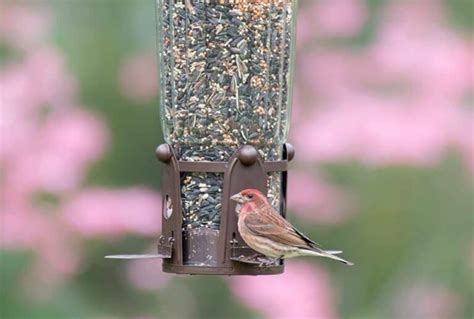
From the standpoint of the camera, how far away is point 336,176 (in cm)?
947

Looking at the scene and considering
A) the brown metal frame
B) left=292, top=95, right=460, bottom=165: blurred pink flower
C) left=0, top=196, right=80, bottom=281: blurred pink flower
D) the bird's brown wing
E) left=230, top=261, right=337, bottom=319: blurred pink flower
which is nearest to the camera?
the bird's brown wing

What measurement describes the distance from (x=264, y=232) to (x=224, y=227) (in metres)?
0.18

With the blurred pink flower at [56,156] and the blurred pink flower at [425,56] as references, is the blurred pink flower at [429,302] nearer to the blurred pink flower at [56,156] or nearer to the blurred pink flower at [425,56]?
the blurred pink flower at [425,56]

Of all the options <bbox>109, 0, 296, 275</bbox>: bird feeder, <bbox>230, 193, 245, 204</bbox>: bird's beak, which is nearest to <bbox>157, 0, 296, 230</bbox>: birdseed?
<bbox>109, 0, 296, 275</bbox>: bird feeder

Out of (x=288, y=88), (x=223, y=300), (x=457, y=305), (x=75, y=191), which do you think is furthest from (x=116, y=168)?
(x=288, y=88)

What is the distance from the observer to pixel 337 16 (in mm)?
9539

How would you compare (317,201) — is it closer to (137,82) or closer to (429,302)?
(429,302)

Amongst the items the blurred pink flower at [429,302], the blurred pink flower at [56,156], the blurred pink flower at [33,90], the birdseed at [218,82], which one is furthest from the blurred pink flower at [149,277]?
the birdseed at [218,82]

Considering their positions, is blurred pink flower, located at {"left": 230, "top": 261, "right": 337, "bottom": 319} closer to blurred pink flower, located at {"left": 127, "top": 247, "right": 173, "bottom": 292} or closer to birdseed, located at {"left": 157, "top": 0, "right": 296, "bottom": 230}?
blurred pink flower, located at {"left": 127, "top": 247, "right": 173, "bottom": 292}

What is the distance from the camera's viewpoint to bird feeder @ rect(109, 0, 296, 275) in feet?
22.4

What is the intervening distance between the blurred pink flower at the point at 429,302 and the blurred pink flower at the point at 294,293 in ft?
1.16

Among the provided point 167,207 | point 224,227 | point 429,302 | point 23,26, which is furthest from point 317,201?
point 224,227

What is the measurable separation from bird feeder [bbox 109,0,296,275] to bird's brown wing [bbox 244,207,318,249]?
120 mm

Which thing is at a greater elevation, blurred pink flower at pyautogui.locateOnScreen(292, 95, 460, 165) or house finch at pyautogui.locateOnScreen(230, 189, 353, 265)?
blurred pink flower at pyautogui.locateOnScreen(292, 95, 460, 165)
